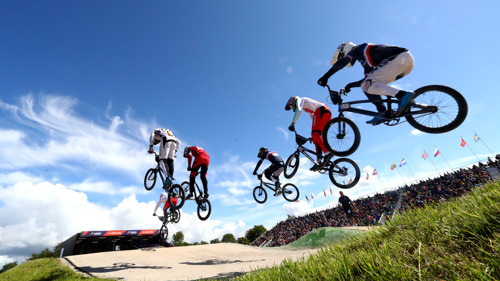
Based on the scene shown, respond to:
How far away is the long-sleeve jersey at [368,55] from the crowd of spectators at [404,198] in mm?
18298

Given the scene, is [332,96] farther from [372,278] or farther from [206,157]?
[206,157]

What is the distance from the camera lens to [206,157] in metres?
9.80

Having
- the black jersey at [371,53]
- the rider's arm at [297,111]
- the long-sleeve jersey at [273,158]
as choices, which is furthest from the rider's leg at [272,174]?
the black jersey at [371,53]

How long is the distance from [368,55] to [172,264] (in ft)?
42.7

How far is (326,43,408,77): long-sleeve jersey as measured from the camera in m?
4.88

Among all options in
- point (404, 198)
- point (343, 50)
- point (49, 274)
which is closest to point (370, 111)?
point (343, 50)

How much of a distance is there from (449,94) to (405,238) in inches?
143

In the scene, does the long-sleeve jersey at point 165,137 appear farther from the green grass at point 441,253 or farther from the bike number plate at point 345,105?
the green grass at point 441,253

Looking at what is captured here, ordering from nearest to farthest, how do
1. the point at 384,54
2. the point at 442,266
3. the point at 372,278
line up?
the point at 442,266 → the point at 372,278 → the point at 384,54

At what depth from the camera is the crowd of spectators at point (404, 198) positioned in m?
22.4

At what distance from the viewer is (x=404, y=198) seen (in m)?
26.8

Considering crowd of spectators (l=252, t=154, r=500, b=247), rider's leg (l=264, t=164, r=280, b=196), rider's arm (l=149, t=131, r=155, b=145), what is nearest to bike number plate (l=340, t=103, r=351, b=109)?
rider's leg (l=264, t=164, r=280, b=196)

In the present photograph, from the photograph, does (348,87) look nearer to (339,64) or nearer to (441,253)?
(339,64)

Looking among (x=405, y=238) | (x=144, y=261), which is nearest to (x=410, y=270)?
(x=405, y=238)
